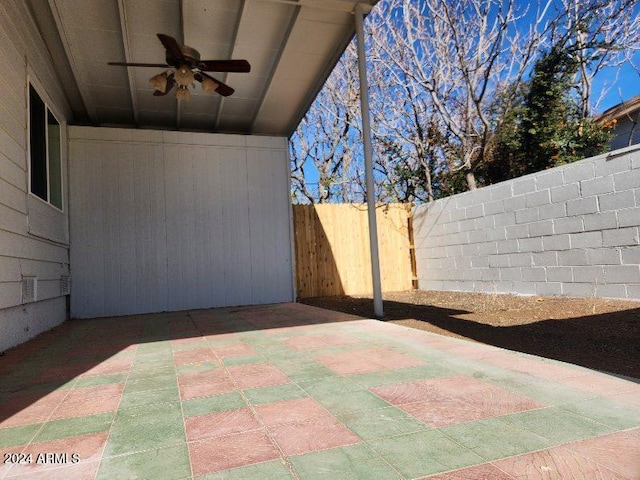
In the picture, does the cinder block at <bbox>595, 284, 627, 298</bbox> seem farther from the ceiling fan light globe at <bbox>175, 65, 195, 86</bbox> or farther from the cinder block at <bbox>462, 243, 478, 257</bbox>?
the ceiling fan light globe at <bbox>175, 65, 195, 86</bbox>

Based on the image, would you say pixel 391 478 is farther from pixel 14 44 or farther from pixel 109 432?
pixel 14 44

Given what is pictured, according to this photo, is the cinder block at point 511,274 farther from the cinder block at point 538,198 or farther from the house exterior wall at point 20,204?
the house exterior wall at point 20,204

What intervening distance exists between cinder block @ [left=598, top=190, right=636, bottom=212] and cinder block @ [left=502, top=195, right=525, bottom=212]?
1177mm

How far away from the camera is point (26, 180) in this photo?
4.00 meters

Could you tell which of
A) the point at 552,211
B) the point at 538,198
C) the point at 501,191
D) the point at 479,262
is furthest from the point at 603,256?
the point at 479,262

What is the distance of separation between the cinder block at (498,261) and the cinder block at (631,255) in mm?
1746

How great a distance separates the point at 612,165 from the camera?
460cm

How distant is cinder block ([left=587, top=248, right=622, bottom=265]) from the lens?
462 cm

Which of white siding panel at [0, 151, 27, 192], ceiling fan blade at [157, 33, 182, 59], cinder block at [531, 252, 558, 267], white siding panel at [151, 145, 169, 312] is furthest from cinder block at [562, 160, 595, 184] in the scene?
white siding panel at [0, 151, 27, 192]

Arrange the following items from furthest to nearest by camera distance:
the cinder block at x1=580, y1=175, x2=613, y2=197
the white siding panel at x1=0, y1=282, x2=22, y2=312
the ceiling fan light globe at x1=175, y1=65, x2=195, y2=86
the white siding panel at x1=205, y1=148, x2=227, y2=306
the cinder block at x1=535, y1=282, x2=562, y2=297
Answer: the white siding panel at x1=205, y1=148, x2=227, y2=306 < the cinder block at x1=535, y1=282, x2=562, y2=297 < the cinder block at x1=580, y1=175, x2=613, y2=197 < the ceiling fan light globe at x1=175, y1=65, x2=195, y2=86 < the white siding panel at x1=0, y1=282, x2=22, y2=312

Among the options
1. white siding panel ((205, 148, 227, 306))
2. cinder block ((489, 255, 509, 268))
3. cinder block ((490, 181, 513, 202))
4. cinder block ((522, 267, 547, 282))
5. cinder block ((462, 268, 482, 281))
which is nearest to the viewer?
cinder block ((522, 267, 547, 282))

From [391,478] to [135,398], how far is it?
1.44m

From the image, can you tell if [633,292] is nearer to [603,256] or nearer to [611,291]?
[611,291]

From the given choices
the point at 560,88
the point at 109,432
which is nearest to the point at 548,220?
the point at 560,88
